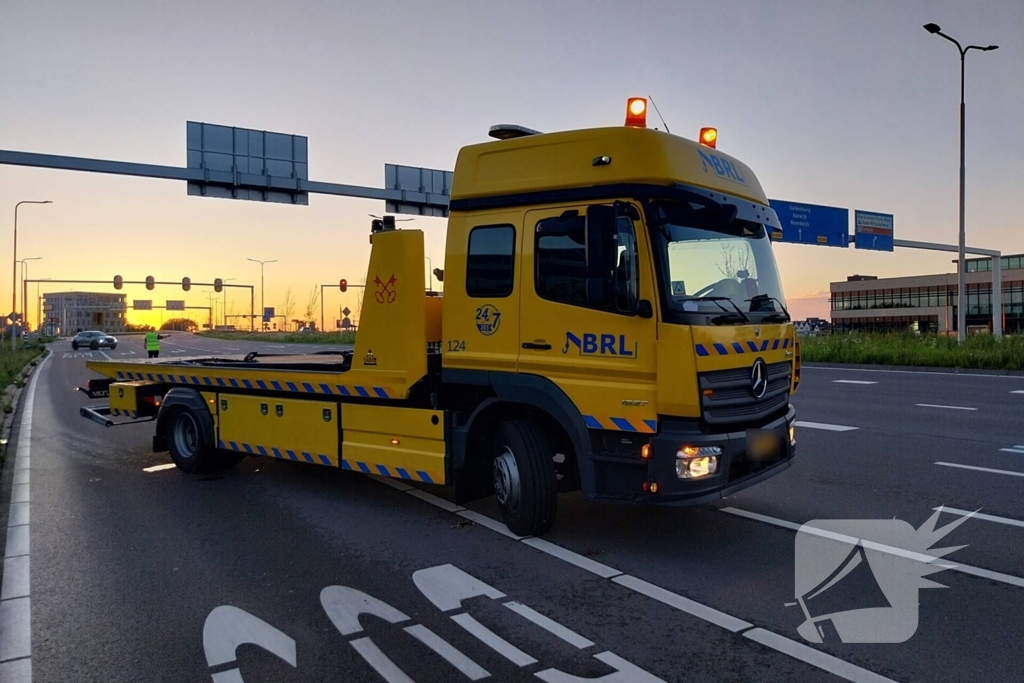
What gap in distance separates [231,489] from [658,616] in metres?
5.30

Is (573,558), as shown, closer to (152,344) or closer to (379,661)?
(379,661)

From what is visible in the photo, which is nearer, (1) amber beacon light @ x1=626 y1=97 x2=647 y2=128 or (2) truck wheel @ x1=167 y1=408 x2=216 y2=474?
(1) amber beacon light @ x1=626 y1=97 x2=647 y2=128

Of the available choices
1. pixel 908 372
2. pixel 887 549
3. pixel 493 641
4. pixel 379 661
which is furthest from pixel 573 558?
pixel 908 372

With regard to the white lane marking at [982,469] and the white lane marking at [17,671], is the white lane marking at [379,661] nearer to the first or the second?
the white lane marking at [17,671]

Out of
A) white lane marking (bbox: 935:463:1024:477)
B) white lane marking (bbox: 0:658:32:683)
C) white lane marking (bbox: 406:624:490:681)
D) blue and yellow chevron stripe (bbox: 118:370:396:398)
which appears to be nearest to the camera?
white lane marking (bbox: 406:624:490:681)

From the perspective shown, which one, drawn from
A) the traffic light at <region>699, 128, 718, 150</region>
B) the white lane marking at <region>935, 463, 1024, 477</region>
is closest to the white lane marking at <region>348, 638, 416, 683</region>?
the traffic light at <region>699, 128, 718, 150</region>

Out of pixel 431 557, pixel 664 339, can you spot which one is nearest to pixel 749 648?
pixel 664 339

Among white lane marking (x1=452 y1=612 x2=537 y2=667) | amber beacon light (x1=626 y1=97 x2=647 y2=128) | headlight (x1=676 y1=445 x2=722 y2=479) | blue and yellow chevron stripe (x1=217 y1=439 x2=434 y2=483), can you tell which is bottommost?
white lane marking (x1=452 y1=612 x2=537 y2=667)

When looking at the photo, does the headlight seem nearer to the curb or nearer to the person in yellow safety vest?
the person in yellow safety vest

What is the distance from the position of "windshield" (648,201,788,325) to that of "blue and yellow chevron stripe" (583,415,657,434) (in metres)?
0.74

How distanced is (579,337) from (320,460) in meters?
3.25

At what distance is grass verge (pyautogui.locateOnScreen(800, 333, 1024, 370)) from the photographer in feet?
71.3

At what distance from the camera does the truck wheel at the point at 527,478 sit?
5.59 meters

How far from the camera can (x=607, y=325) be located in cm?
519
